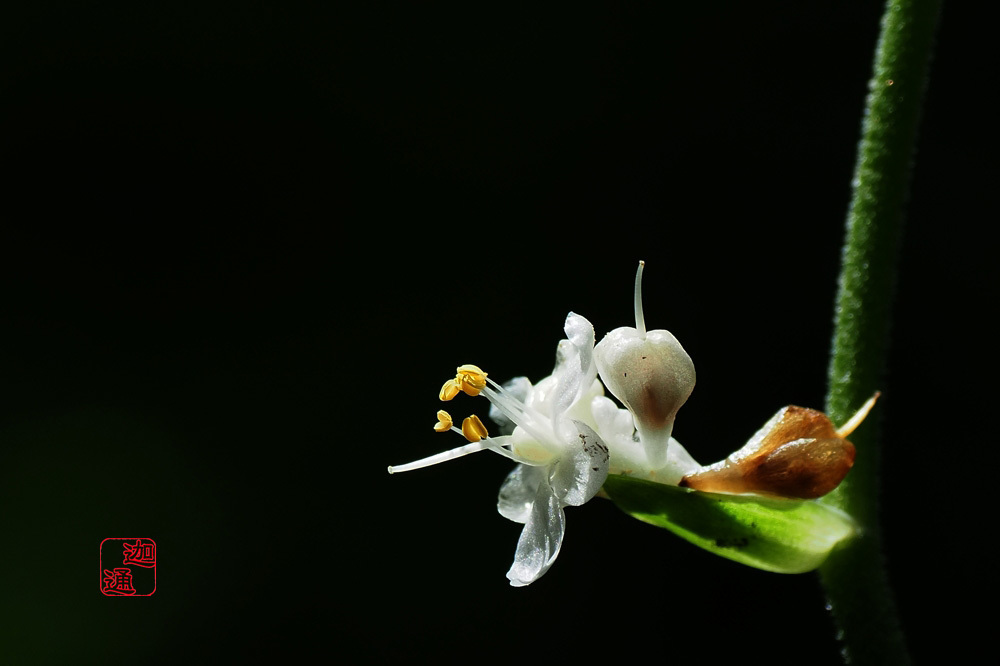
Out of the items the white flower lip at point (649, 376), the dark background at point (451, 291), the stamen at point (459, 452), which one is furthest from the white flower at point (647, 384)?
the dark background at point (451, 291)

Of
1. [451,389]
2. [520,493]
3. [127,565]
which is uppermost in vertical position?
[451,389]

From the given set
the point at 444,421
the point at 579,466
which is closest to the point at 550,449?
the point at 579,466

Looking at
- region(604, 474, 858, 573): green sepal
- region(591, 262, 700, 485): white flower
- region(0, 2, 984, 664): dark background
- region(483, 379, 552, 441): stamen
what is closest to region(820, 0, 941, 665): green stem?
region(604, 474, 858, 573): green sepal

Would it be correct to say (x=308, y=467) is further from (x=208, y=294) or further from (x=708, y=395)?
(x=708, y=395)

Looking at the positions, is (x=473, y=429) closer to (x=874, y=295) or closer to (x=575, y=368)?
(x=575, y=368)

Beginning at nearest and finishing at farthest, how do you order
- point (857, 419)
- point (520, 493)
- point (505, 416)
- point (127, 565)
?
point (857, 419) < point (520, 493) < point (505, 416) < point (127, 565)

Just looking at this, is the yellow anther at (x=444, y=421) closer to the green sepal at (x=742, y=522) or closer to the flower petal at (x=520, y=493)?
the flower petal at (x=520, y=493)
